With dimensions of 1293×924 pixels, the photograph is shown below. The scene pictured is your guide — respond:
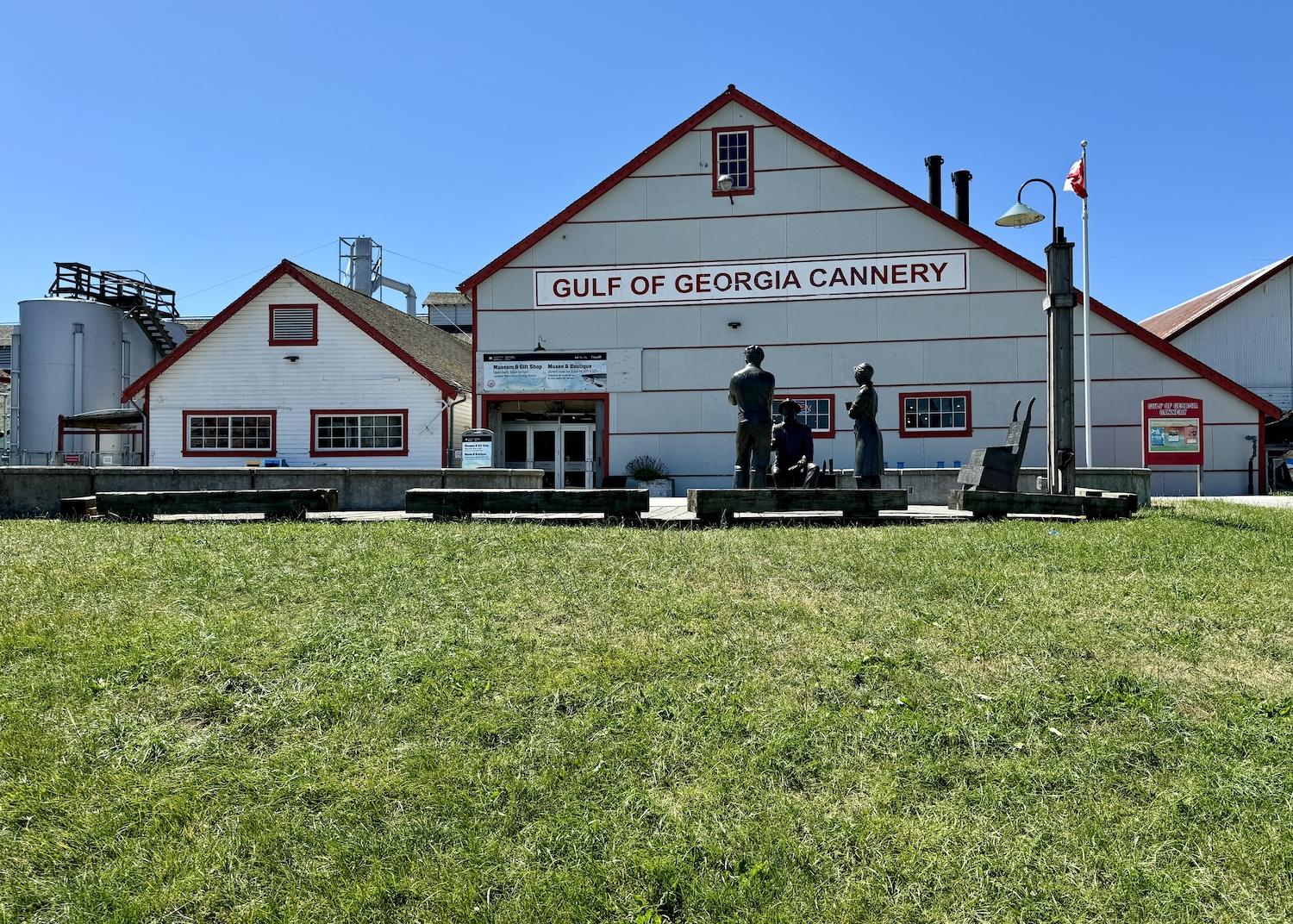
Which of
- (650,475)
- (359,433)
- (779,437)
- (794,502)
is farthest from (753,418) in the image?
(359,433)

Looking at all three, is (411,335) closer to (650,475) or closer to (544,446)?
(544,446)

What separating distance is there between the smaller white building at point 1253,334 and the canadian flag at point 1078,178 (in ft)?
36.8

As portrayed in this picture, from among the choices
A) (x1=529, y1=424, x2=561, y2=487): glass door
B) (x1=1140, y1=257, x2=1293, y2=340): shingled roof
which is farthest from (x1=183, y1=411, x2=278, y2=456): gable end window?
(x1=1140, y1=257, x2=1293, y2=340): shingled roof

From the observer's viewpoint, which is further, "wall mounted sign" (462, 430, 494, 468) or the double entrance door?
the double entrance door

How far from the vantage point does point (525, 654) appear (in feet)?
16.7

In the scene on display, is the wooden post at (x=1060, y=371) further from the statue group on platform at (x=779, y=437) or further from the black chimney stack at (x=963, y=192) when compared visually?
the black chimney stack at (x=963, y=192)

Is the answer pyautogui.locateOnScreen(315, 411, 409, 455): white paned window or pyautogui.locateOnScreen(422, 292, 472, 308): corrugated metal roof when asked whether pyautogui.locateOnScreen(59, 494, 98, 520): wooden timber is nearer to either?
pyautogui.locateOnScreen(315, 411, 409, 455): white paned window

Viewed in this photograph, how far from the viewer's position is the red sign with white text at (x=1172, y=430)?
68.2 feet

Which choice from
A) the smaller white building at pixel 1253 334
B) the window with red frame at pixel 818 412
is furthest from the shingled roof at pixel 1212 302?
the window with red frame at pixel 818 412

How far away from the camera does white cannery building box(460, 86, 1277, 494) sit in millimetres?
21656

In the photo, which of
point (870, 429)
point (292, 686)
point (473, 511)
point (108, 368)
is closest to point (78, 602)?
point (292, 686)

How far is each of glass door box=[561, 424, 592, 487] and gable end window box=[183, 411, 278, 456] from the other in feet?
28.1

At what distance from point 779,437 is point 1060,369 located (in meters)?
3.87

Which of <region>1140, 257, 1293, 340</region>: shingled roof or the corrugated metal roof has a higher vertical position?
the corrugated metal roof
